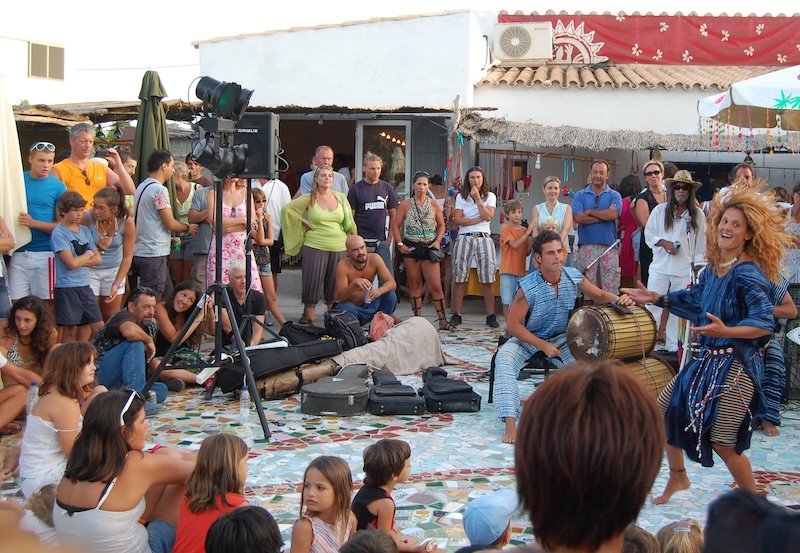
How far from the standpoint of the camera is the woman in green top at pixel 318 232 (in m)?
9.30

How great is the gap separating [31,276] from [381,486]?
440 cm

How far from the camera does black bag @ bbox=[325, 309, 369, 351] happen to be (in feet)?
25.3

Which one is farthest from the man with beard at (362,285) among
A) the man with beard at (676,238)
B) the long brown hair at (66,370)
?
the long brown hair at (66,370)

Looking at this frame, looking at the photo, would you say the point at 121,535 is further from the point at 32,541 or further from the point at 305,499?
the point at 32,541

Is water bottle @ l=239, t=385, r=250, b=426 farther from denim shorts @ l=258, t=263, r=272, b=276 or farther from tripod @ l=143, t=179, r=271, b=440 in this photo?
denim shorts @ l=258, t=263, r=272, b=276

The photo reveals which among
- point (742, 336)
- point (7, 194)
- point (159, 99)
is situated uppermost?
point (159, 99)

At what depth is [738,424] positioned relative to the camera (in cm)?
Result: 439

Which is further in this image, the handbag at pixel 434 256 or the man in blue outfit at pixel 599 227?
the handbag at pixel 434 256

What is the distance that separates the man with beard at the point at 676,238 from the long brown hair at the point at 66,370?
213 inches

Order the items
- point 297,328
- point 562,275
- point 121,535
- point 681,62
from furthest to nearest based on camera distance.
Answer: point 681,62 < point 297,328 < point 562,275 < point 121,535

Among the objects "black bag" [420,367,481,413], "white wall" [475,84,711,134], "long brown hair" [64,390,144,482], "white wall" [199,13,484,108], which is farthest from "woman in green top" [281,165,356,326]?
"long brown hair" [64,390,144,482]

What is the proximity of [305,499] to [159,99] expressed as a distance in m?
6.69

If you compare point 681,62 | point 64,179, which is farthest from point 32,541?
point 681,62

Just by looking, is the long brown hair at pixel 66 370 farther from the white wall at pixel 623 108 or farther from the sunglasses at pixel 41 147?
the white wall at pixel 623 108
